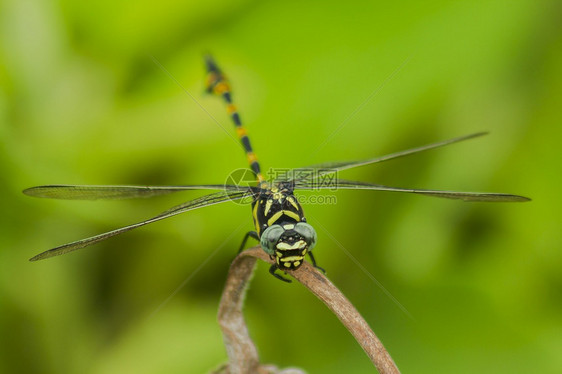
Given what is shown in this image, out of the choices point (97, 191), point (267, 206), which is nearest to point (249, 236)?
point (267, 206)

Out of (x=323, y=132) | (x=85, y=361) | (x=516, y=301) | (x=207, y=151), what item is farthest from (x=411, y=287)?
(x=85, y=361)

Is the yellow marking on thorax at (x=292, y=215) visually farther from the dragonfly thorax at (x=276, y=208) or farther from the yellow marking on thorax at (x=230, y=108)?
the yellow marking on thorax at (x=230, y=108)

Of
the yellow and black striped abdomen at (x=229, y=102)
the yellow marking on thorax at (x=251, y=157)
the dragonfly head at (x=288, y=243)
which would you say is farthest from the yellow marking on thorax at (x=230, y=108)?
the dragonfly head at (x=288, y=243)

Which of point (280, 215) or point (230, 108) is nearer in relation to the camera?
point (280, 215)

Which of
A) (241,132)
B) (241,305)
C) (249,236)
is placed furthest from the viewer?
(241,132)

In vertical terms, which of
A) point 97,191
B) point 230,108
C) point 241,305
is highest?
point 230,108

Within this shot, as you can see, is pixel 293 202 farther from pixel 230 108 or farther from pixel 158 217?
pixel 230 108

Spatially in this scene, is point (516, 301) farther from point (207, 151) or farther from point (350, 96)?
point (207, 151)

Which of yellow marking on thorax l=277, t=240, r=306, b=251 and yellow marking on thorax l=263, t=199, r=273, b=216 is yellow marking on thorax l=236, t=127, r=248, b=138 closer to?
yellow marking on thorax l=263, t=199, r=273, b=216
